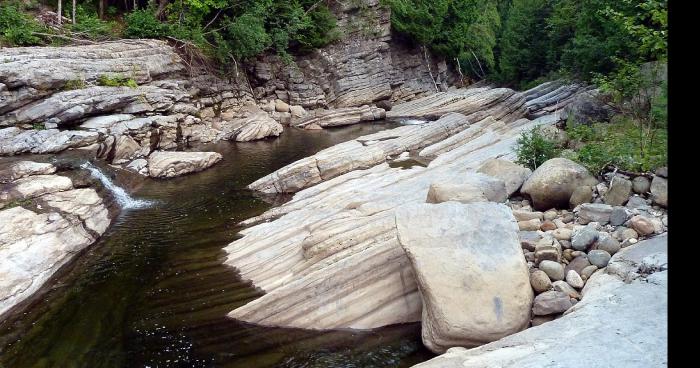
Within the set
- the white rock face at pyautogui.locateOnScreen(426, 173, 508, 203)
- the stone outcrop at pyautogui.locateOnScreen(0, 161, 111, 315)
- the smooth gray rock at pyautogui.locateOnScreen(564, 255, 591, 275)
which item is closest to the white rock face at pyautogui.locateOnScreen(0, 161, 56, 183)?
the stone outcrop at pyautogui.locateOnScreen(0, 161, 111, 315)

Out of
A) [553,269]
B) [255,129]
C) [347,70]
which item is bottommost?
[255,129]

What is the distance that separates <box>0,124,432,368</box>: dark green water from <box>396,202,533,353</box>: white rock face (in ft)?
2.41

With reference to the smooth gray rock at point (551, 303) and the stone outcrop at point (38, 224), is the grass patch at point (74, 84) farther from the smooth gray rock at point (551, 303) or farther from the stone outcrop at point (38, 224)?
the smooth gray rock at point (551, 303)

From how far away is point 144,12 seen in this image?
26.5 meters

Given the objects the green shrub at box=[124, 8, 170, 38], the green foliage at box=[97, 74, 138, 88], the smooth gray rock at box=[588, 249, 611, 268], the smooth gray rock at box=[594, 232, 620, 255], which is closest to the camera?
the smooth gray rock at box=[588, 249, 611, 268]

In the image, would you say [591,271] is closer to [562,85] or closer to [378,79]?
[562,85]

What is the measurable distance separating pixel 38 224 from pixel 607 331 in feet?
39.3

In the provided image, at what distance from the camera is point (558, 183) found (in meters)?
9.55

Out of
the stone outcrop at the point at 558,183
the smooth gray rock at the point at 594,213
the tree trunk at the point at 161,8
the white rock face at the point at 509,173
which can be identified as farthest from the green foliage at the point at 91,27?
the smooth gray rock at the point at 594,213

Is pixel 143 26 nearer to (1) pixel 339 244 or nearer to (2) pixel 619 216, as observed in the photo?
(1) pixel 339 244

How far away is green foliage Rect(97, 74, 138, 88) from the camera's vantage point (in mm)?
21156

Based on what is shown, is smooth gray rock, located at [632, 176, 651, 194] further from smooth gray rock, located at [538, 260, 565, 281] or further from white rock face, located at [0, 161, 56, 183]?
white rock face, located at [0, 161, 56, 183]

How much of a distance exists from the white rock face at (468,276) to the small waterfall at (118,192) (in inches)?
429

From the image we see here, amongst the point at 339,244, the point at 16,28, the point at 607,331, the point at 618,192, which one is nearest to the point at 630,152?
the point at 618,192
